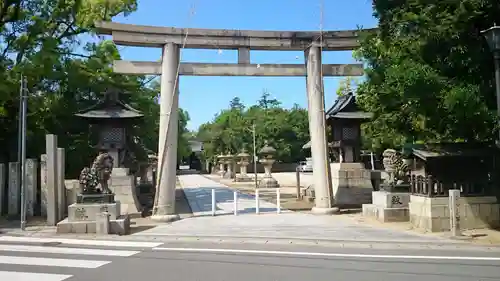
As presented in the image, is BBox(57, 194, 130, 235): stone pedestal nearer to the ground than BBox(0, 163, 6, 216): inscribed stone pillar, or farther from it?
nearer to the ground

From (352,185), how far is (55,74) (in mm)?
13616

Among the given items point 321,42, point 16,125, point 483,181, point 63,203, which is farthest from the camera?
point 16,125

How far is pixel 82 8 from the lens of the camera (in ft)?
64.2

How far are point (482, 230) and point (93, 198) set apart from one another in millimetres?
10471

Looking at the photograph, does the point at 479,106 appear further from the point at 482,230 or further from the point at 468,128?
the point at 482,230

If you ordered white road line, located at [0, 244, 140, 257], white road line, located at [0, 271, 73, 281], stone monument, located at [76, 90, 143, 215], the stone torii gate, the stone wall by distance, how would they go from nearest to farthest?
1. white road line, located at [0, 271, 73, 281]
2. white road line, located at [0, 244, 140, 257]
3. the stone wall
4. the stone torii gate
5. stone monument, located at [76, 90, 143, 215]

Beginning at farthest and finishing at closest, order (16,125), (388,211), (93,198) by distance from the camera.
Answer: (16,125) → (388,211) → (93,198)

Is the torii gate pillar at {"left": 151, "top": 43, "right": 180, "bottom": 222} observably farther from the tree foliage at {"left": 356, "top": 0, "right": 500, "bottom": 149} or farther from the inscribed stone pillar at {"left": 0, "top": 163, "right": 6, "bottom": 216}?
the tree foliage at {"left": 356, "top": 0, "right": 500, "bottom": 149}

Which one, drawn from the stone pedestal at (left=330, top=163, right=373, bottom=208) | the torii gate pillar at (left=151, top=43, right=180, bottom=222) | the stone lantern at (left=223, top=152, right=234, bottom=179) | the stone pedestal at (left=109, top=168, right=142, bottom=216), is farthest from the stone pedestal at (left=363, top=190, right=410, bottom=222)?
the stone lantern at (left=223, top=152, right=234, bottom=179)

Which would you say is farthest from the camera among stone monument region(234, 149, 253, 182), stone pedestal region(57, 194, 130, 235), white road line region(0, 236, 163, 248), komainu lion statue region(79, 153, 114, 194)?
stone monument region(234, 149, 253, 182)

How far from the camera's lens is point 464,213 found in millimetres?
10867

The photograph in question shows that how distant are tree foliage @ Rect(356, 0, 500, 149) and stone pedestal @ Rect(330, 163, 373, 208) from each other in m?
7.09

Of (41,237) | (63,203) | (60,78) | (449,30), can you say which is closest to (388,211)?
(449,30)

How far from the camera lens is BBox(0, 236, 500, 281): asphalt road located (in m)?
6.47
